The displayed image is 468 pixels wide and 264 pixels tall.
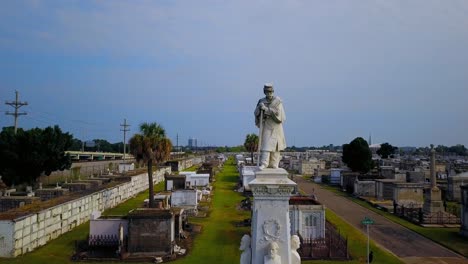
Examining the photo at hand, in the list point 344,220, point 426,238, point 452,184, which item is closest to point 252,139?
point 452,184

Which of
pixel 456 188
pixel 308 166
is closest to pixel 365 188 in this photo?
pixel 456 188

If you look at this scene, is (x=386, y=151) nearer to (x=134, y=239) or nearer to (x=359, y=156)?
(x=359, y=156)

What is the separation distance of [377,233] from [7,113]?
1735 inches

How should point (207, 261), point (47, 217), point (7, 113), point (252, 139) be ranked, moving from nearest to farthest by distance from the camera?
1. point (207, 261)
2. point (47, 217)
3. point (7, 113)
4. point (252, 139)

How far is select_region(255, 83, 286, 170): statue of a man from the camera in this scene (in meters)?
9.81

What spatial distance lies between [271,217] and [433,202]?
28.3 m

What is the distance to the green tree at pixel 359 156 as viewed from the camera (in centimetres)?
Answer: 6284

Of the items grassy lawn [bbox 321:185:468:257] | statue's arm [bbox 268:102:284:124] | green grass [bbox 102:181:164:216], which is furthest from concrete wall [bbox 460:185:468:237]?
green grass [bbox 102:181:164:216]

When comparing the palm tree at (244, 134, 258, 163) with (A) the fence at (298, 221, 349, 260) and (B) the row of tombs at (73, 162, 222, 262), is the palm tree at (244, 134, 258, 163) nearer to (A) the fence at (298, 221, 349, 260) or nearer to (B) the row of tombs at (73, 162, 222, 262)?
(A) the fence at (298, 221, 349, 260)

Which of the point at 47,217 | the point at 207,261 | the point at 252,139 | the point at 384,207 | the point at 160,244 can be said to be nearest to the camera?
the point at 207,261

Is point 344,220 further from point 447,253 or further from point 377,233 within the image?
point 447,253

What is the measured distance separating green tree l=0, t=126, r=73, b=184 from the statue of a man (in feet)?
120

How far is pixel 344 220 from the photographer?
32312mm

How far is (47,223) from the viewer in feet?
77.3
